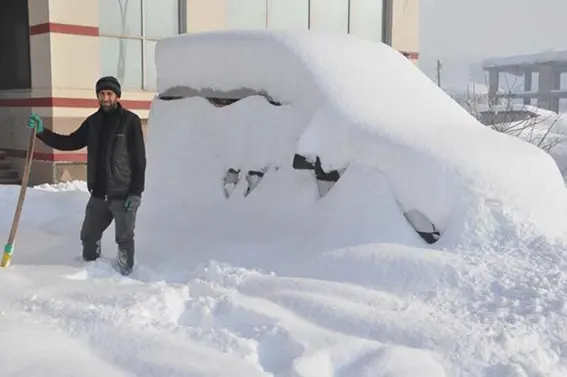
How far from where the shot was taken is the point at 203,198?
6.02 meters

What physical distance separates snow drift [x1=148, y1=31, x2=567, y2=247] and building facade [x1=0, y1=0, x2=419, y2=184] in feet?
13.6

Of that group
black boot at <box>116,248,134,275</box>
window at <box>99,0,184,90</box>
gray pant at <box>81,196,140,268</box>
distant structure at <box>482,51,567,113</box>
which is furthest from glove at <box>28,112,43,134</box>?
distant structure at <box>482,51,567,113</box>

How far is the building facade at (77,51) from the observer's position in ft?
33.9

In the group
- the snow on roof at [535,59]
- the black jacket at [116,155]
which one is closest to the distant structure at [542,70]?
the snow on roof at [535,59]

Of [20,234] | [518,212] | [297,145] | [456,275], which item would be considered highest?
[297,145]

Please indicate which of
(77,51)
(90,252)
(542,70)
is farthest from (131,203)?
(542,70)

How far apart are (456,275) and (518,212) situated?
770 mm

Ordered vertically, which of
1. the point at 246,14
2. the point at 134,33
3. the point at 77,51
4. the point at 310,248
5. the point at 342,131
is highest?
the point at 246,14

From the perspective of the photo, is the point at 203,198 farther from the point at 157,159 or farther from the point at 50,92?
the point at 50,92

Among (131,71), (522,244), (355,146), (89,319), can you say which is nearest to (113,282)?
(89,319)

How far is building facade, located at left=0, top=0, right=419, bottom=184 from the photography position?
10.3 m

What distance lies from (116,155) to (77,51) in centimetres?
627

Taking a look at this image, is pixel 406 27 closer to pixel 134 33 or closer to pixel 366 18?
pixel 366 18

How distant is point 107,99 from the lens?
490 centimetres
